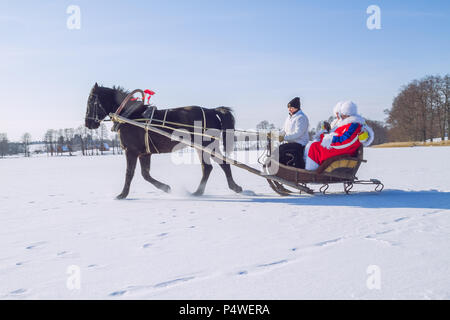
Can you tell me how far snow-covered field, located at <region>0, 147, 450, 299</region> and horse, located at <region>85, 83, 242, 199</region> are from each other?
1357 mm

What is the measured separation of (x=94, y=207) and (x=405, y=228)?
4663mm

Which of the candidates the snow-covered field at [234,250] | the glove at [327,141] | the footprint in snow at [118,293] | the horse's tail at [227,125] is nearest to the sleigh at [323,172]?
the glove at [327,141]

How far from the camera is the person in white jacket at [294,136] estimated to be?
5902 mm

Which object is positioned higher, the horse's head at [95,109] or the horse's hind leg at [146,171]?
the horse's head at [95,109]

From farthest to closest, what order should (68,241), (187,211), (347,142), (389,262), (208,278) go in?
(347,142) < (187,211) < (68,241) < (389,262) < (208,278)

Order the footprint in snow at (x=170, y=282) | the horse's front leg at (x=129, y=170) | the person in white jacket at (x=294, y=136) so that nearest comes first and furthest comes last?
the footprint in snow at (x=170, y=282) < the person in white jacket at (x=294, y=136) < the horse's front leg at (x=129, y=170)

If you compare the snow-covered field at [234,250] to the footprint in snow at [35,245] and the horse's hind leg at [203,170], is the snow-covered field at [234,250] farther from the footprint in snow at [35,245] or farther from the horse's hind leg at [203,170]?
the horse's hind leg at [203,170]

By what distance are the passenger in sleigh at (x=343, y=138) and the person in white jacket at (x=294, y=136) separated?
7.7 inches

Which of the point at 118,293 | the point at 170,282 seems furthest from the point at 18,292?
the point at 170,282

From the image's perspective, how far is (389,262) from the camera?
2.77 metres

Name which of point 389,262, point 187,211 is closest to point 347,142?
point 187,211

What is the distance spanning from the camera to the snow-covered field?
2385 millimetres
